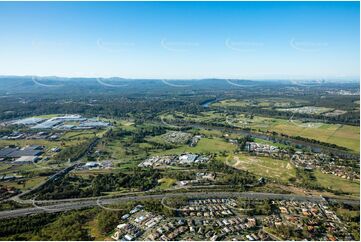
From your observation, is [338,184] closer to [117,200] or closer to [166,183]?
[166,183]

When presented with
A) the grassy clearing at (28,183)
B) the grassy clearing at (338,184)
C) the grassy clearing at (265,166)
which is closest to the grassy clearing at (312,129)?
the grassy clearing at (338,184)

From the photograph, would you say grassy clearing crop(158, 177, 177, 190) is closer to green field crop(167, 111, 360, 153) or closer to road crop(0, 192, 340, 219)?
road crop(0, 192, 340, 219)

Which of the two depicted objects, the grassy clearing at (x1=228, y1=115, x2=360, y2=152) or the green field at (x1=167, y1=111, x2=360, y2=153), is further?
the green field at (x1=167, y1=111, x2=360, y2=153)

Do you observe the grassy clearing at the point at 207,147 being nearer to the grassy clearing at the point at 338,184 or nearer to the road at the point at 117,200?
the grassy clearing at the point at 338,184

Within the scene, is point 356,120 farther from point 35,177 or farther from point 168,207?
point 35,177

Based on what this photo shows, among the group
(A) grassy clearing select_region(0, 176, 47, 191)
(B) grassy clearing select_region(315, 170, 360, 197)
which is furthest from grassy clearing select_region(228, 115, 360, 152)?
(A) grassy clearing select_region(0, 176, 47, 191)

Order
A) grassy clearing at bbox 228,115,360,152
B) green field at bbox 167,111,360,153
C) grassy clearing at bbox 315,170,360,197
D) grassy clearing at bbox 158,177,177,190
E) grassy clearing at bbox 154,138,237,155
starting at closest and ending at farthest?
grassy clearing at bbox 315,170,360,197 < grassy clearing at bbox 158,177,177,190 < grassy clearing at bbox 154,138,237,155 < grassy clearing at bbox 228,115,360,152 < green field at bbox 167,111,360,153
